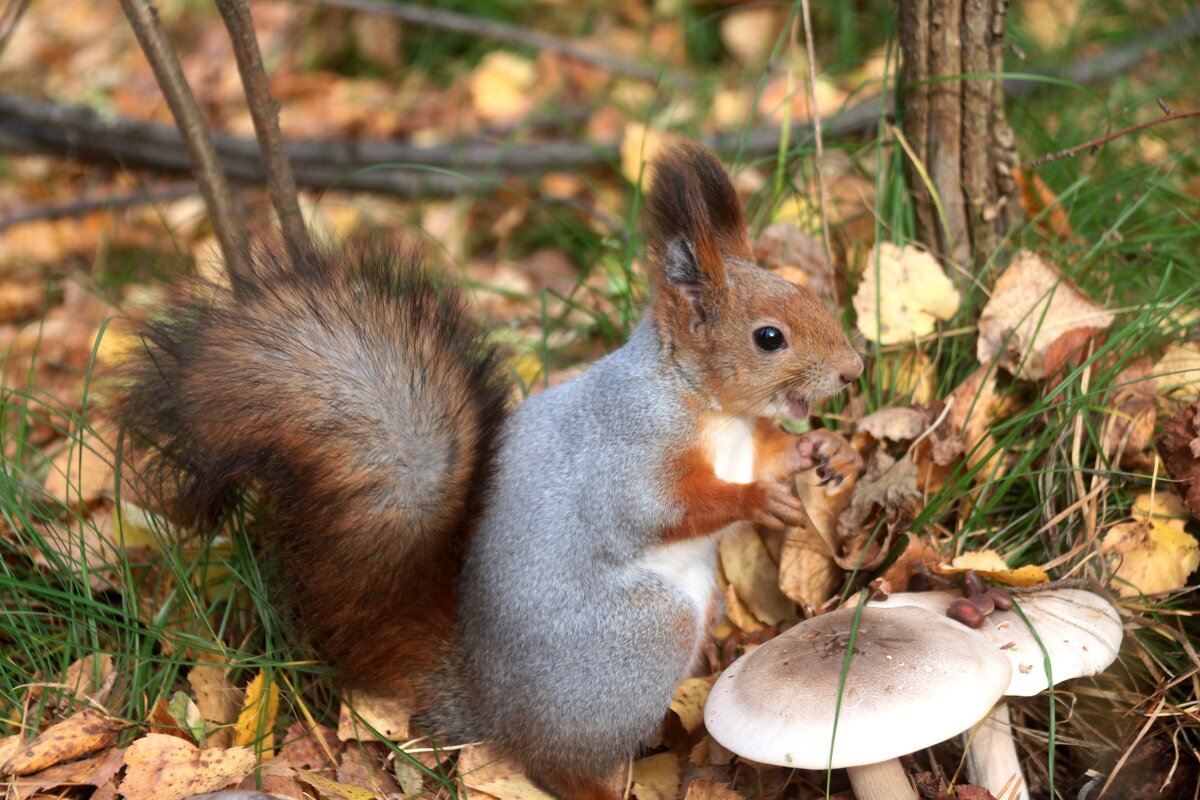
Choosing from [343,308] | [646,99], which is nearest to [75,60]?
[646,99]

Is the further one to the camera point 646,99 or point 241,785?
point 646,99

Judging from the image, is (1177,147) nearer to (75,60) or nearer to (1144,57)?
(1144,57)

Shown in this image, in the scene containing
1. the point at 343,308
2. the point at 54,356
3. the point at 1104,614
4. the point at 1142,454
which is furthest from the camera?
the point at 54,356

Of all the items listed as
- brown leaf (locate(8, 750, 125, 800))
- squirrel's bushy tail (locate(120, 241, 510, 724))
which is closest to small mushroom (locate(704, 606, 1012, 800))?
squirrel's bushy tail (locate(120, 241, 510, 724))

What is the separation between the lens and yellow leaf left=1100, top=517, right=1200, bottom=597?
1.71 m

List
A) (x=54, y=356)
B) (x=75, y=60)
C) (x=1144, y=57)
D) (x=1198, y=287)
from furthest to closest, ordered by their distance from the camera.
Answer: (x=75, y=60) < (x=1144, y=57) < (x=54, y=356) < (x=1198, y=287)

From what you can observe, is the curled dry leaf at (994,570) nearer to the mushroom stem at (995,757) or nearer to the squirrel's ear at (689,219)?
the mushroom stem at (995,757)

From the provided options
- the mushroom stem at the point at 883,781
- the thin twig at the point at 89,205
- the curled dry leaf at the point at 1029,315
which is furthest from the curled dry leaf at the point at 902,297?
the thin twig at the point at 89,205

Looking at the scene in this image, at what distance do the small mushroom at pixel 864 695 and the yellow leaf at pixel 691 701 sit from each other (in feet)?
0.85

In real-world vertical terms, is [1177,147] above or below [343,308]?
below

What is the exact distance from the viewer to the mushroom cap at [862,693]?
132 centimetres

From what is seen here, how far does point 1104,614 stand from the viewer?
61.7 inches

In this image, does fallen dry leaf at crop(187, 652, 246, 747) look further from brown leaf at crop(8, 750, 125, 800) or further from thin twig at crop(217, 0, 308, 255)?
thin twig at crop(217, 0, 308, 255)

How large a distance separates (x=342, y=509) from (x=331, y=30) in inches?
123
